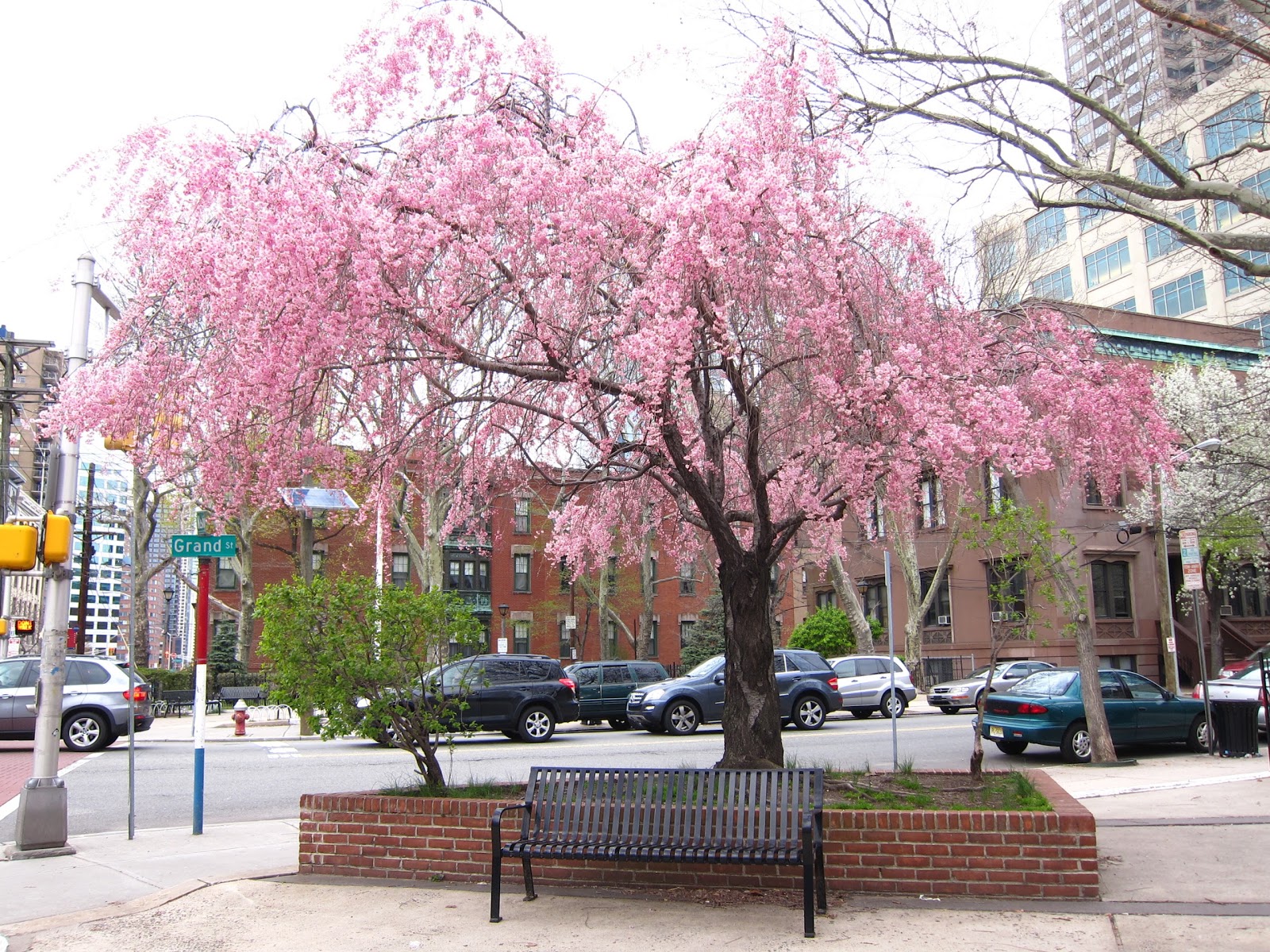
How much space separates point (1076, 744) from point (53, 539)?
14919 millimetres

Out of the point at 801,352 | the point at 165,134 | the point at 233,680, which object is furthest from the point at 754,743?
the point at 233,680

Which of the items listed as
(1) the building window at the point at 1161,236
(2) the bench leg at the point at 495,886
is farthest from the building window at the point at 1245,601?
(2) the bench leg at the point at 495,886

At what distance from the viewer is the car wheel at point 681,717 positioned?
854 inches

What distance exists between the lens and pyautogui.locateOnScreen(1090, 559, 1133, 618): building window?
36.8 m

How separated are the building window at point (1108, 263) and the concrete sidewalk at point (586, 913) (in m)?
52.3

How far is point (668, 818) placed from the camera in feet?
22.8

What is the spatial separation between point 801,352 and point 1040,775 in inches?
165

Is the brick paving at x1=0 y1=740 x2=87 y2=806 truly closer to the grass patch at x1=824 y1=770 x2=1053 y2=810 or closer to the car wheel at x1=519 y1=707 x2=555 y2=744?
the car wheel at x1=519 y1=707 x2=555 y2=744

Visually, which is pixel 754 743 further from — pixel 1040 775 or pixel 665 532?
pixel 665 532

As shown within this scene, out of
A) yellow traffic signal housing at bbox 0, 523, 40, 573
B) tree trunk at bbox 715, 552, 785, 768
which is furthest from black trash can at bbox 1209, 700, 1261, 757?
yellow traffic signal housing at bbox 0, 523, 40, 573

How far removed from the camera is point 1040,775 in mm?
8938

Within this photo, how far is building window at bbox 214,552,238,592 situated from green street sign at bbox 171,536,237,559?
38.9 meters

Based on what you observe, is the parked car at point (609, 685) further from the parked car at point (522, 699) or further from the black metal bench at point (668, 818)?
the black metal bench at point (668, 818)

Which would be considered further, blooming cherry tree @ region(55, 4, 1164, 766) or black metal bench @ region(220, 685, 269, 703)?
black metal bench @ region(220, 685, 269, 703)
